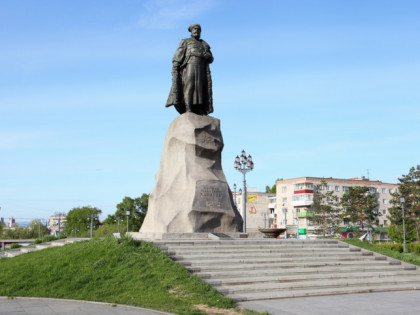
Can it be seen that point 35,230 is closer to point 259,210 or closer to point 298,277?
point 259,210

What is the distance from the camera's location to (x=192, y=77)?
53.9ft

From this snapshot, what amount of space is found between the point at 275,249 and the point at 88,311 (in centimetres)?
620

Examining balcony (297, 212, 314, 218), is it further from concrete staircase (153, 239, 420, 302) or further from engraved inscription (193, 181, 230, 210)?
concrete staircase (153, 239, 420, 302)

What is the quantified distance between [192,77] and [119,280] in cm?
909

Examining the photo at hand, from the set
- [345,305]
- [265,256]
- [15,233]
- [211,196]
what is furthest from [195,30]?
[15,233]

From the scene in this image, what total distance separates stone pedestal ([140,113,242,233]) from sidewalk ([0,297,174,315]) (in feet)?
20.0

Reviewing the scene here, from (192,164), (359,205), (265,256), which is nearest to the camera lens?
(265,256)

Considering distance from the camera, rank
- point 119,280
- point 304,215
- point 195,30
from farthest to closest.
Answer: point 304,215 → point 195,30 → point 119,280

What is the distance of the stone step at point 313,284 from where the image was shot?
30.5 ft

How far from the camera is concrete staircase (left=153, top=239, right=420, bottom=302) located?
31.7 ft

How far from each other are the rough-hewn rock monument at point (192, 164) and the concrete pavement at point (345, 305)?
5.98 meters

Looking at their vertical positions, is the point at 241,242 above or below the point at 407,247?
above

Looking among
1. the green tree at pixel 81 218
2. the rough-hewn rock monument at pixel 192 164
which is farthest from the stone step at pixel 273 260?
the green tree at pixel 81 218

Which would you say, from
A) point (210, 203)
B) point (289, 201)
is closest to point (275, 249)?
point (210, 203)
